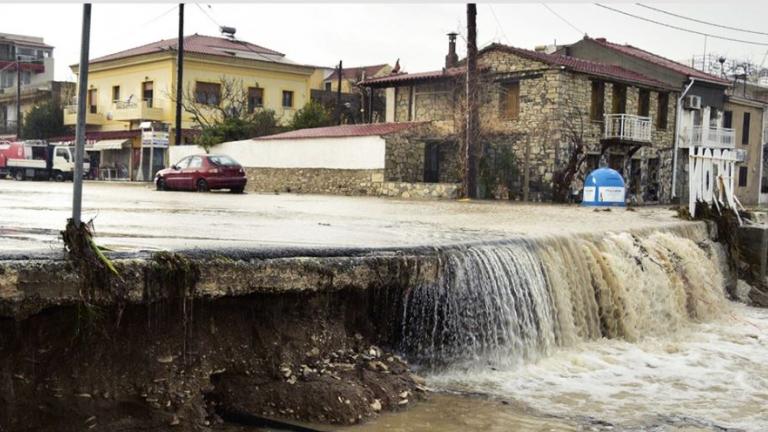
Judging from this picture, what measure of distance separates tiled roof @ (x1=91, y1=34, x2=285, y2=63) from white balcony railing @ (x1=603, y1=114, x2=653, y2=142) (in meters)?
23.1

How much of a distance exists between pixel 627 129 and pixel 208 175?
678 inches

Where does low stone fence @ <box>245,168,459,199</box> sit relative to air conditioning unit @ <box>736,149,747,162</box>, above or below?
below

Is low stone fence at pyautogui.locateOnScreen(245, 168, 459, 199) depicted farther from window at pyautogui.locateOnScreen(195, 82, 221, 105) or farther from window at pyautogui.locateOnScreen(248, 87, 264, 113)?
window at pyautogui.locateOnScreen(248, 87, 264, 113)

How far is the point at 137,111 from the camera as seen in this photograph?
4544 centimetres

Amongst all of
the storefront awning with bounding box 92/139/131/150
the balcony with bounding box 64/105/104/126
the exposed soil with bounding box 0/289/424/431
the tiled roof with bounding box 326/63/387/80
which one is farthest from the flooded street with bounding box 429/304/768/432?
the tiled roof with bounding box 326/63/387/80

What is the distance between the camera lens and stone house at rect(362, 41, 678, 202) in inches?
1232

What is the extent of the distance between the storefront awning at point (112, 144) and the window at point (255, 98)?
7.19 metres

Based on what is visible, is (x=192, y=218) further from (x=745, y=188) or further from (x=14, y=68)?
(x=14, y=68)

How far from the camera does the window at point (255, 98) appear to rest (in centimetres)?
4806

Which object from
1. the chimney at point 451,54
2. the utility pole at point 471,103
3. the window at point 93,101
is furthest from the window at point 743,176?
the window at point 93,101

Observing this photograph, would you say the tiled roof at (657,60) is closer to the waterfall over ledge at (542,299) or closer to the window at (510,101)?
the window at (510,101)

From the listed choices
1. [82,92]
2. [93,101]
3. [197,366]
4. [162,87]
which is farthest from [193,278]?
[93,101]

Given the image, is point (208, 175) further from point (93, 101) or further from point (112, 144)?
point (93, 101)

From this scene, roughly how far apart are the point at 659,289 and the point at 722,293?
341cm
